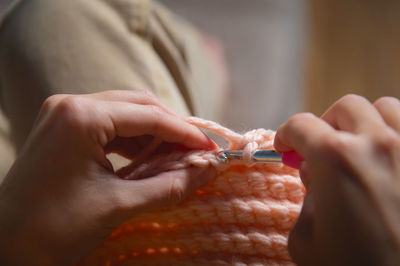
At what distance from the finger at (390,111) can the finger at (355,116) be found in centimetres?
1

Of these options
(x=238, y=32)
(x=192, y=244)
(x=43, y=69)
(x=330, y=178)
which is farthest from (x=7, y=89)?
(x=238, y=32)

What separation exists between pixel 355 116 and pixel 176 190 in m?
0.24

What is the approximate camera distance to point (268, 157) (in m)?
0.48

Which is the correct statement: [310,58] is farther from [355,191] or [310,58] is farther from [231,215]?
[355,191]

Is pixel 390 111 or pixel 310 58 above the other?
pixel 390 111

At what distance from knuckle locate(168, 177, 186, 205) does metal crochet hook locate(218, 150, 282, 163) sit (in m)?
0.06

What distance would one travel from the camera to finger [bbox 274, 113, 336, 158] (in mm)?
380

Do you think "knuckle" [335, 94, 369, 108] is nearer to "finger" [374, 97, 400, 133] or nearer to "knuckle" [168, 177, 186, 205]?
"finger" [374, 97, 400, 133]

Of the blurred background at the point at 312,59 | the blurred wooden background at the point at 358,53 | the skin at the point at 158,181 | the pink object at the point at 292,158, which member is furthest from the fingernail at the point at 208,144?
the blurred wooden background at the point at 358,53

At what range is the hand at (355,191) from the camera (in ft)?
1.12

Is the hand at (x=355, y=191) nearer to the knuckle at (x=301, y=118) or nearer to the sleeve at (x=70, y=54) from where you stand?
the knuckle at (x=301, y=118)

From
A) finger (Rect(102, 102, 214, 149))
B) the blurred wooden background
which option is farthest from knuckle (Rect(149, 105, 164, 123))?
the blurred wooden background

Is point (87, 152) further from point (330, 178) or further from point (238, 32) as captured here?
point (238, 32)

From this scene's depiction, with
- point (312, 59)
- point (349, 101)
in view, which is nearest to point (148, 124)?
point (349, 101)
